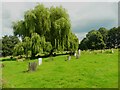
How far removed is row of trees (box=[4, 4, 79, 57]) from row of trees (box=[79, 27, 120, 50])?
5173cm

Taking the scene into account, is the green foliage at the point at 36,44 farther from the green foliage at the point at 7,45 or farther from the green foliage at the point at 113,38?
the green foliage at the point at 113,38

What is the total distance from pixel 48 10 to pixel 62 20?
4078 millimetres

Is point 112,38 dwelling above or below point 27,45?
above

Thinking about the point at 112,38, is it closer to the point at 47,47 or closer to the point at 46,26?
the point at 46,26

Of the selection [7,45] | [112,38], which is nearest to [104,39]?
[112,38]

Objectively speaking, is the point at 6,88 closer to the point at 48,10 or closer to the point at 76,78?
the point at 76,78

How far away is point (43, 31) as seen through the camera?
47.4 m

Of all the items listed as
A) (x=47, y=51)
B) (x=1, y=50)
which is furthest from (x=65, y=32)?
(x=1, y=50)

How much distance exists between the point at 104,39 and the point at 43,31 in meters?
68.0

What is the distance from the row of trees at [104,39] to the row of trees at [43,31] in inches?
2037

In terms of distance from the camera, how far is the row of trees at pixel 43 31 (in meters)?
44.5

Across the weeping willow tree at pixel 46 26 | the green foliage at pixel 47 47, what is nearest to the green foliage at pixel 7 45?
the weeping willow tree at pixel 46 26

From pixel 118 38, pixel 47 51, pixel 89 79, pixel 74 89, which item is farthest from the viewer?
pixel 118 38

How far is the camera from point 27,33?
155ft
